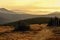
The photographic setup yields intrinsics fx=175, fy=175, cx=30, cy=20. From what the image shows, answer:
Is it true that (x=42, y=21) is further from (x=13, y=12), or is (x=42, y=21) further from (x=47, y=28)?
(x=13, y=12)

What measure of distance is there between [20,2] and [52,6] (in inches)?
18.9

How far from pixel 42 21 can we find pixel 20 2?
1.42 ft

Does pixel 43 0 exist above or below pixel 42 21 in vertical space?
above

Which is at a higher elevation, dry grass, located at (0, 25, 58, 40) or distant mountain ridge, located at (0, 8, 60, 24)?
distant mountain ridge, located at (0, 8, 60, 24)

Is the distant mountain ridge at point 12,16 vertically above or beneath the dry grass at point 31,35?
above

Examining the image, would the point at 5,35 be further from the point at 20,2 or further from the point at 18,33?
the point at 20,2

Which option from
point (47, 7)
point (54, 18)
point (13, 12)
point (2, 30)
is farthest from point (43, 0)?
point (2, 30)

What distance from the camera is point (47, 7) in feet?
8.50

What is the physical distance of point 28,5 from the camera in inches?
103

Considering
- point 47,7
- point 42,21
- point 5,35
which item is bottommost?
point 5,35

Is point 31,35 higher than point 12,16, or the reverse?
point 12,16

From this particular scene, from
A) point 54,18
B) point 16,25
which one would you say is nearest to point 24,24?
point 16,25

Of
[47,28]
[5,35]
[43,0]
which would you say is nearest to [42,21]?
[47,28]

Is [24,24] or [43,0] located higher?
[43,0]
